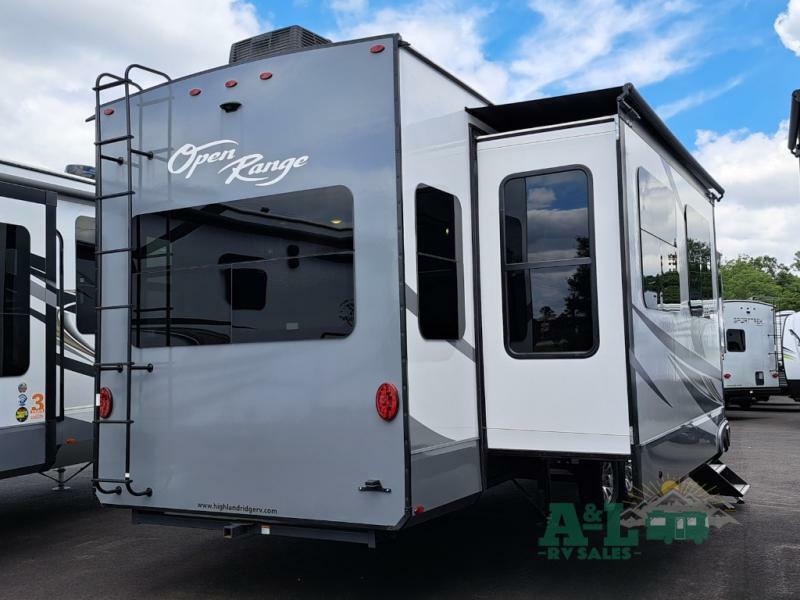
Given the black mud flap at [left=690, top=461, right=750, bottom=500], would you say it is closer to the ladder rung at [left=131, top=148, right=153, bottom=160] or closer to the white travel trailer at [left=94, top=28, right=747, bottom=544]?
the white travel trailer at [left=94, top=28, right=747, bottom=544]

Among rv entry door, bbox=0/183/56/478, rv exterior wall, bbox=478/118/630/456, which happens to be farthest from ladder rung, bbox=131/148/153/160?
rv exterior wall, bbox=478/118/630/456

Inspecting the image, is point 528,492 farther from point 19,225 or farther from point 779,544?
Answer: point 19,225

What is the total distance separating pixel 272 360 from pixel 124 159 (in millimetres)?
1830

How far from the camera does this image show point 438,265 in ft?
16.2

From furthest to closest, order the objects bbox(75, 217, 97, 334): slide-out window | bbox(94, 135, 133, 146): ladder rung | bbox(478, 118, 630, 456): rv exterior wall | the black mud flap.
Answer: the black mud flap, bbox(75, 217, 97, 334): slide-out window, bbox(94, 135, 133, 146): ladder rung, bbox(478, 118, 630, 456): rv exterior wall

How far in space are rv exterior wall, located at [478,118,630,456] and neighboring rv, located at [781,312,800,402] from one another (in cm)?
1258

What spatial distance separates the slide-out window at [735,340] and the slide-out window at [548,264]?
1405 centimetres

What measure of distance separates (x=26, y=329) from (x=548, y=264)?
4.50 metres

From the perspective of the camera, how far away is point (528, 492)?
5930 mm

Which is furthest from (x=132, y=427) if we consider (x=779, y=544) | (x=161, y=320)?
(x=779, y=544)

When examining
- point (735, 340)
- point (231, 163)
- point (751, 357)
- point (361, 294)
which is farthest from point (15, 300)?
point (751, 357)

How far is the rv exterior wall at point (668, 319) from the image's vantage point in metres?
5.32

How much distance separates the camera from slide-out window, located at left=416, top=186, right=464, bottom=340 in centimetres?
472

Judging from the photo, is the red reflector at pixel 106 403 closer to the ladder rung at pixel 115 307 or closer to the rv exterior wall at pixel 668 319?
the ladder rung at pixel 115 307
